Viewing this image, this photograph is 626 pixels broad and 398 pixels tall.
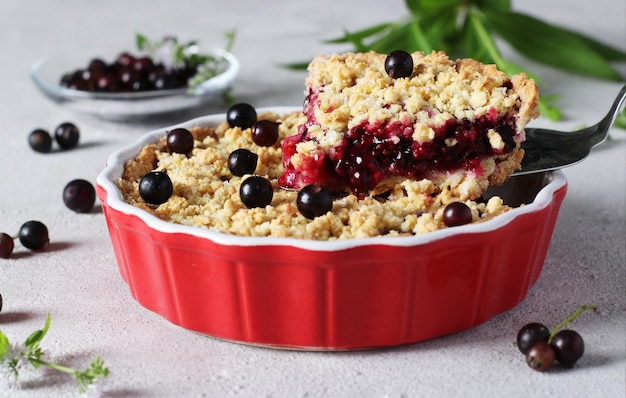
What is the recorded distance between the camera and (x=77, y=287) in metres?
2.89

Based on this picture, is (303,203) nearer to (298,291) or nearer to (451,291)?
(298,291)

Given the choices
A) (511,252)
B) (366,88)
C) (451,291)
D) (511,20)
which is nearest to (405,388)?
(451,291)

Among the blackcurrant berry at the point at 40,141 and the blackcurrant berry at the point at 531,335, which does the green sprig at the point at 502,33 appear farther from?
the blackcurrant berry at the point at 531,335

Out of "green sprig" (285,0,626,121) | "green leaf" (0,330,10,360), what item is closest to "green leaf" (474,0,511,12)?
"green sprig" (285,0,626,121)

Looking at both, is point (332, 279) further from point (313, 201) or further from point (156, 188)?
point (156, 188)

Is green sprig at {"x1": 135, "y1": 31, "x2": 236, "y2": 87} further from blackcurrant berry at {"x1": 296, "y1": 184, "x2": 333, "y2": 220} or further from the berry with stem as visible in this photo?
the berry with stem

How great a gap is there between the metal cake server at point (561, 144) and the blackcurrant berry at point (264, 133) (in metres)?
0.82

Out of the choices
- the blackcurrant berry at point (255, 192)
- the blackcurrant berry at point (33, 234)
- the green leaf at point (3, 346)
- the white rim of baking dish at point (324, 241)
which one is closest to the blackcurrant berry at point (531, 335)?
the white rim of baking dish at point (324, 241)

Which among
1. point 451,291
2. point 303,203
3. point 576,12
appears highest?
point 303,203

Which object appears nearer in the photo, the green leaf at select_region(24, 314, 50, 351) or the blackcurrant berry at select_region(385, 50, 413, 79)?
the green leaf at select_region(24, 314, 50, 351)

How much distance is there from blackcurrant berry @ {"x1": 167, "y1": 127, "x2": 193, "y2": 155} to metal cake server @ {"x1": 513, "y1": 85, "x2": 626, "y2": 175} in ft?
3.57

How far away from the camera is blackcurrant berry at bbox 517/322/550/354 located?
238 cm

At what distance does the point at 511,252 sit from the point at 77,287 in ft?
4.50

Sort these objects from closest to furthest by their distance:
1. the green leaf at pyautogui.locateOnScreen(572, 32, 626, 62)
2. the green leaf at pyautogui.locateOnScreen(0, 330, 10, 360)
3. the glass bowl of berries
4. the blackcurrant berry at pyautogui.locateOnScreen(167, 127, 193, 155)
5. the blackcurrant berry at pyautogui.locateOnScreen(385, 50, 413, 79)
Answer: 1. the green leaf at pyautogui.locateOnScreen(0, 330, 10, 360)
2. the blackcurrant berry at pyautogui.locateOnScreen(385, 50, 413, 79)
3. the blackcurrant berry at pyautogui.locateOnScreen(167, 127, 193, 155)
4. the glass bowl of berries
5. the green leaf at pyautogui.locateOnScreen(572, 32, 626, 62)
